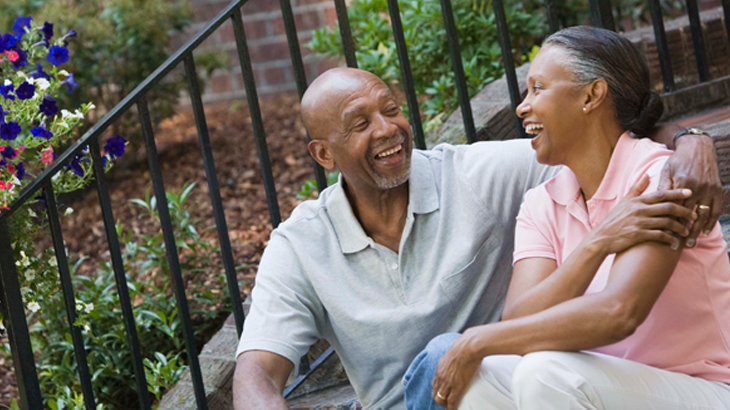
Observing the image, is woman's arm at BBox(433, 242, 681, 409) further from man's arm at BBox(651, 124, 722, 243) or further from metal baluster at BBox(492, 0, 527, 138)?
metal baluster at BBox(492, 0, 527, 138)

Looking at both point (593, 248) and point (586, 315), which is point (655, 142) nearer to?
point (593, 248)

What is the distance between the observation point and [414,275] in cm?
225

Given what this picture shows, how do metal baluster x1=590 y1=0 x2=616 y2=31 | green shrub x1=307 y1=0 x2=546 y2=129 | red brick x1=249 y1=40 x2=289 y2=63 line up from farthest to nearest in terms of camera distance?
1. red brick x1=249 y1=40 x2=289 y2=63
2. green shrub x1=307 y1=0 x2=546 y2=129
3. metal baluster x1=590 y1=0 x2=616 y2=31

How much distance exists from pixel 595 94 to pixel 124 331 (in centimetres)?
201

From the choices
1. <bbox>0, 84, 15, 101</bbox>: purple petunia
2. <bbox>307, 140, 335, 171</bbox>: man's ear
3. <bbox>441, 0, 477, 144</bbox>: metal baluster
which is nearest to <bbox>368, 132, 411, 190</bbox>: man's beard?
<bbox>307, 140, 335, 171</bbox>: man's ear

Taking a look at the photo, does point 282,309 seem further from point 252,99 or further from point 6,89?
point 6,89

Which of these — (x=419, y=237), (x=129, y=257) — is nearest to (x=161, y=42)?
(x=129, y=257)

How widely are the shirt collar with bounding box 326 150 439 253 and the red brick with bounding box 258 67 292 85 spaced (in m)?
3.26

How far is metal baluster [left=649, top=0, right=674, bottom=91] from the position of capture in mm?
2781

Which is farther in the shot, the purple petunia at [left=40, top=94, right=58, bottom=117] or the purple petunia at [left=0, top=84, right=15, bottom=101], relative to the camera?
the purple petunia at [left=40, top=94, right=58, bottom=117]

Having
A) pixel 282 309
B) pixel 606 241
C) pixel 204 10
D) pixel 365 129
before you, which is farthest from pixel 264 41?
pixel 606 241

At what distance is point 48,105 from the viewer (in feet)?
8.84

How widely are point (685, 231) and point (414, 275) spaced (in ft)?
2.50

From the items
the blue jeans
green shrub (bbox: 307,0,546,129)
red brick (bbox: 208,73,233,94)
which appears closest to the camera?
the blue jeans
